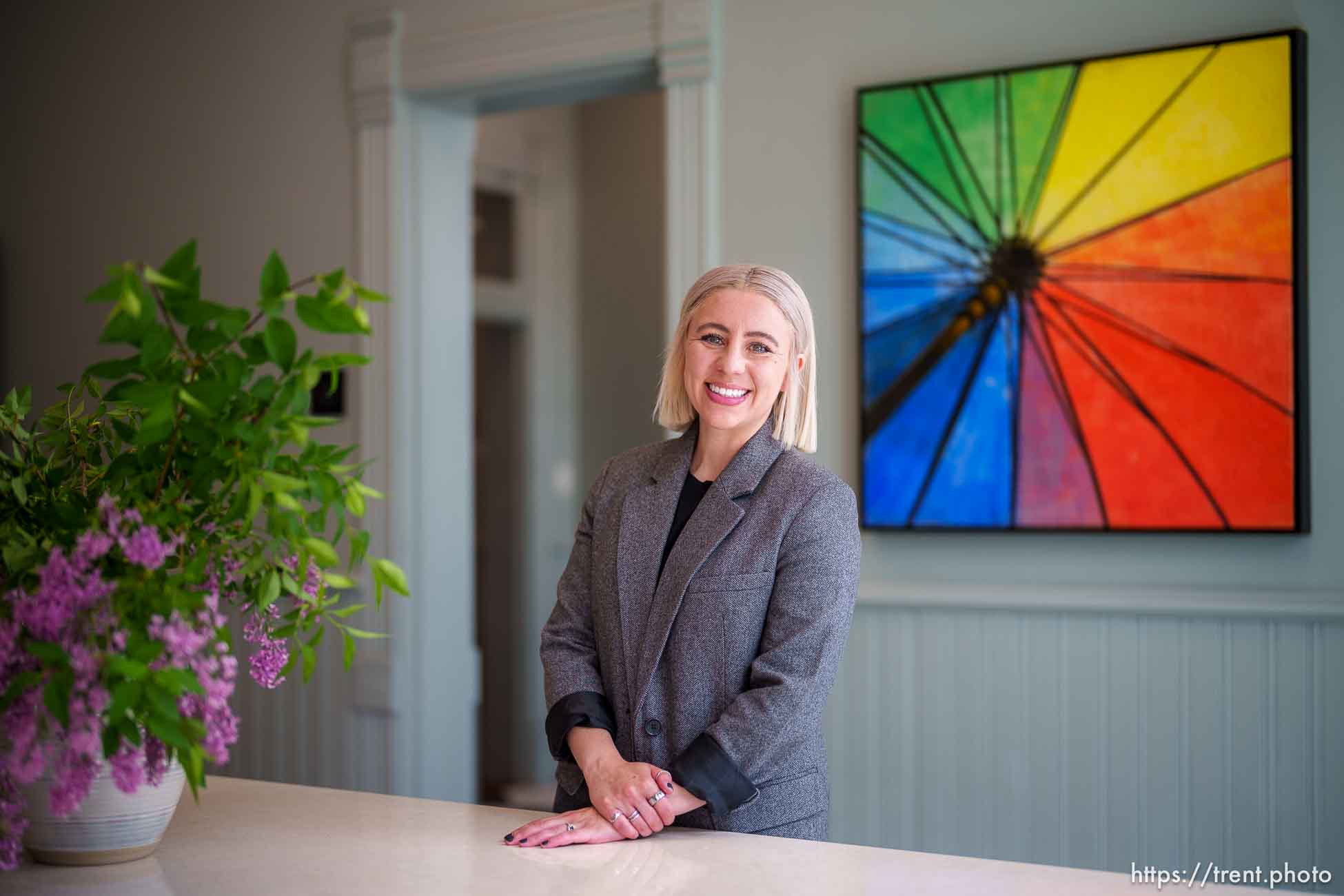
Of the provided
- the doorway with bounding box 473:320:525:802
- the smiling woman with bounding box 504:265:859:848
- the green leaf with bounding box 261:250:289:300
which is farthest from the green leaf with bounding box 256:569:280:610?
the doorway with bounding box 473:320:525:802

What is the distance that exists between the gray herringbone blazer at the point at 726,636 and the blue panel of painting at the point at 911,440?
1.15 m

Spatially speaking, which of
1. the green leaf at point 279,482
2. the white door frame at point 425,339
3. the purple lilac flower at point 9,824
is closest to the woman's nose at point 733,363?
the green leaf at point 279,482

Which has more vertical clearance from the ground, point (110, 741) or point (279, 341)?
point (279, 341)

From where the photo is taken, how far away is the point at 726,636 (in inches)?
68.1

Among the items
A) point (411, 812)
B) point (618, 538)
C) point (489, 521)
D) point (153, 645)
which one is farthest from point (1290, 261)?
point (489, 521)

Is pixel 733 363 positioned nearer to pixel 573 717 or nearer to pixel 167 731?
pixel 573 717

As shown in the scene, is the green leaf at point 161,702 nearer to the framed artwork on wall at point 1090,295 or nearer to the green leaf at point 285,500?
the green leaf at point 285,500

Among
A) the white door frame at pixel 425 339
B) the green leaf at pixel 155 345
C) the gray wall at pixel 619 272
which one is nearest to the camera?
the green leaf at pixel 155 345

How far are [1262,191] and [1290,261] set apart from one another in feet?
0.52

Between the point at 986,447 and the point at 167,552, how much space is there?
209cm

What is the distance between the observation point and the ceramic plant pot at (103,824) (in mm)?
1362

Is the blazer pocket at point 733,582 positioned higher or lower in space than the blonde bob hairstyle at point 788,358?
lower

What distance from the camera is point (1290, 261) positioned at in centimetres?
259

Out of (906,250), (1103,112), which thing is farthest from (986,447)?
(1103,112)
